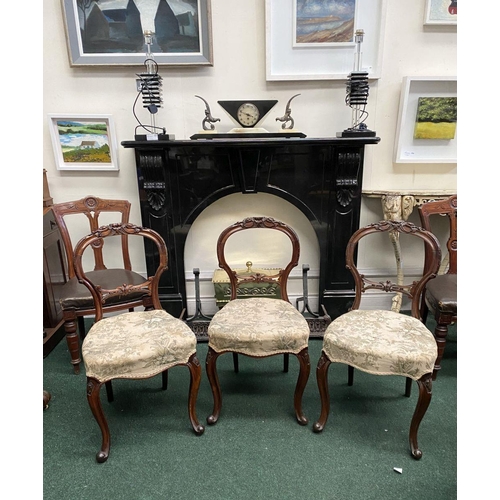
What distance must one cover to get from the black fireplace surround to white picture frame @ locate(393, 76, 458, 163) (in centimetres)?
37

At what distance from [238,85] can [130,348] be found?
6.01ft

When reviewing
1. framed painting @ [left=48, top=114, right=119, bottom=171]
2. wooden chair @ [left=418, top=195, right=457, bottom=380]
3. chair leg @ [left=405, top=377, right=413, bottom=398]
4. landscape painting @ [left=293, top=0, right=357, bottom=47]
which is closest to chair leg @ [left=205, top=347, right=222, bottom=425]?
chair leg @ [left=405, top=377, right=413, bottom=398]

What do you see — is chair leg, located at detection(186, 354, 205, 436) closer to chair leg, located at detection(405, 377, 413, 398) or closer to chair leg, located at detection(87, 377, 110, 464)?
chair leg, located at detection(87, 377, 110, 464)

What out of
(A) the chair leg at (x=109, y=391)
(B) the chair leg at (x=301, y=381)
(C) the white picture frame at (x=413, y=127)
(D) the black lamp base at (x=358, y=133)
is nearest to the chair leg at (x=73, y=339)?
(A) the chair leg at (x=109, y=391)

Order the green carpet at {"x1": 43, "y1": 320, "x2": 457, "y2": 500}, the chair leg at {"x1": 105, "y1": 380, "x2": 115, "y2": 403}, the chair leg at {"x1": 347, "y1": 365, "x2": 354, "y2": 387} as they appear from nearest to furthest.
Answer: the green carpet at {"x1": 43, "y1": 320, "x2": 457, "y2": 500} < the chair leg at {"x1": 105, "y1": 380, "x2": 115, "y2": 403} < the chair leg at {"x1": 347, "y1": 365, "x2": 354, "y2": 387}

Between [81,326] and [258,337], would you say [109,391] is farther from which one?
[258,337]

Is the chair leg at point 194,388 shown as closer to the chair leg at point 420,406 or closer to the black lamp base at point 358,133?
the chair leg at point 420,406

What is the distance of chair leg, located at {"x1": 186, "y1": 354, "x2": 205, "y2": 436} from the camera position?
1.55 meters

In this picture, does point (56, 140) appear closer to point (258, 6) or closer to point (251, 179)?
point (251, 179)

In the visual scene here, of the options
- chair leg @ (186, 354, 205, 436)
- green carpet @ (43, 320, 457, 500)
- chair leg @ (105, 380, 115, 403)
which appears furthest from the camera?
chair leg @ (105, 380, 115, 403)

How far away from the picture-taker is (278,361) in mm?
2205

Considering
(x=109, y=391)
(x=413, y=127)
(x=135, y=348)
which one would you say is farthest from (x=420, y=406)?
(x=413, y=127)

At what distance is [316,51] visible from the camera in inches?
86.1

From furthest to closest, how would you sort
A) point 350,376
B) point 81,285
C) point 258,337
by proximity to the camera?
point 81,285
point 350,376
point 258,337
